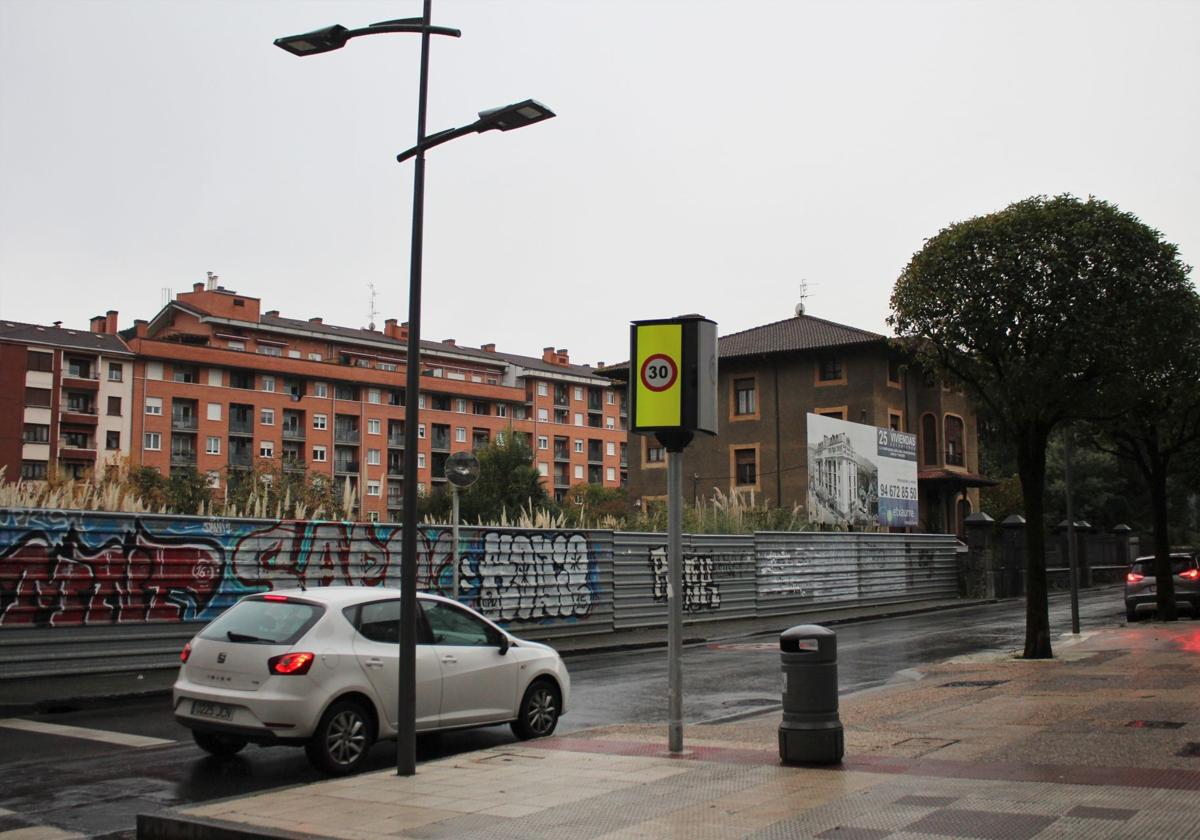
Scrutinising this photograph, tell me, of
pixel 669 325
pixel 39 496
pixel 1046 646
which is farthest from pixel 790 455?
pixel 669 325

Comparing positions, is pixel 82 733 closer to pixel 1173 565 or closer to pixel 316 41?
pixel 316 41

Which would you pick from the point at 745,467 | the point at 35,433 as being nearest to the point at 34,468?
the point at 35,433

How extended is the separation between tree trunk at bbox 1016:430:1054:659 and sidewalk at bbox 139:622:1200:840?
19.0 feet

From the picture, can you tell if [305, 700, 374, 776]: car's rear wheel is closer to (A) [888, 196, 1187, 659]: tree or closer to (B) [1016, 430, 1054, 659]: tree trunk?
(A) [888, 196, 1187, 659]: tree

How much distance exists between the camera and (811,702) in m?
8.64

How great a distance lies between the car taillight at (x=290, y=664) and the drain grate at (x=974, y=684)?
8701mm

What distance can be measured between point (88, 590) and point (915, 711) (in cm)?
1066

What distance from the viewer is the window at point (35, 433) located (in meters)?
77.2

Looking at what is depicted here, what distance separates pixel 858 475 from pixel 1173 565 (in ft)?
44.0

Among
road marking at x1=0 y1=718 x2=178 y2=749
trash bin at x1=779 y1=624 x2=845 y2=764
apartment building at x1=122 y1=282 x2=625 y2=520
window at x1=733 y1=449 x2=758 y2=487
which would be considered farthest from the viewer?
apartment building at x1=122 y1=282 x2=625 y2=520

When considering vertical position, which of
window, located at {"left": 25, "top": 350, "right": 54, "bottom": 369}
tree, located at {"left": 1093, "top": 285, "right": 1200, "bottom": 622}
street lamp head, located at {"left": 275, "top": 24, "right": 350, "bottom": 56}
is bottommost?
tree, located at {"left": 1093, "top": 285, "right": 1200, "bottom": 622}

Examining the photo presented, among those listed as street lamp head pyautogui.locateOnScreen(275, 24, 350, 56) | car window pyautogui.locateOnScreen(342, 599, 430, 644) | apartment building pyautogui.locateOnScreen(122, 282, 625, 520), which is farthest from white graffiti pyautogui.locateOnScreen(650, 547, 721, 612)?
apartment building pyautogui.locateOnScreen(122, 282, 625, 520)

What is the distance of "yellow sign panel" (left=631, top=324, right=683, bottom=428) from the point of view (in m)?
9.25

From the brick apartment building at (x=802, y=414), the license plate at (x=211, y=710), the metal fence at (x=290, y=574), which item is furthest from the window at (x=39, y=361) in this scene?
the license plate at (x=211, y=710)
